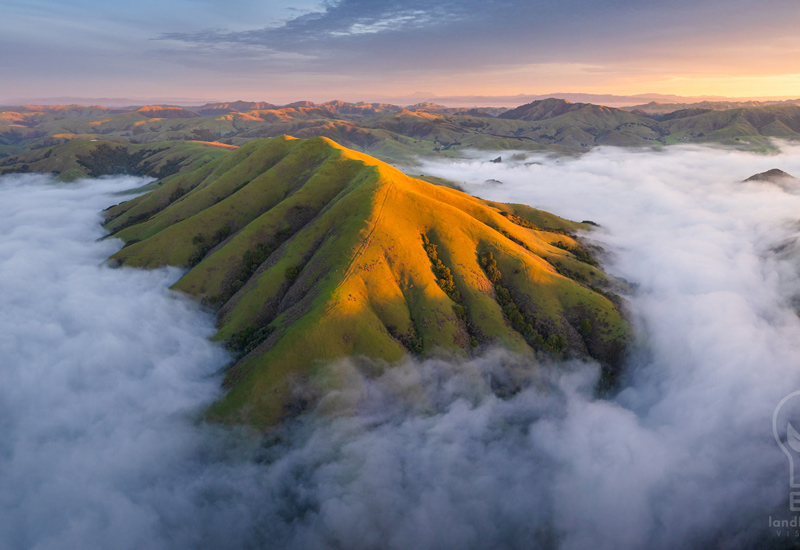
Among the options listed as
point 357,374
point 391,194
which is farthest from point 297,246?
point 357,374

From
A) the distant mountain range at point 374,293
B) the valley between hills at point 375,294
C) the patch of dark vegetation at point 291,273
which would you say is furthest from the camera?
the patch of dark vegetation at point 291,273

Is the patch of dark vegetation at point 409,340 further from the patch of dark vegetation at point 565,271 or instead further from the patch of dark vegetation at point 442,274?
the patch of dark vegetation at point 565,271

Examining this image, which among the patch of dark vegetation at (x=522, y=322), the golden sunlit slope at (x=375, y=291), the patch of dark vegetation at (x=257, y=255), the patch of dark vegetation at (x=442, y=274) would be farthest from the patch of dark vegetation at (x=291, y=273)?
the patch of dark vegetation at (x=522, y=322)

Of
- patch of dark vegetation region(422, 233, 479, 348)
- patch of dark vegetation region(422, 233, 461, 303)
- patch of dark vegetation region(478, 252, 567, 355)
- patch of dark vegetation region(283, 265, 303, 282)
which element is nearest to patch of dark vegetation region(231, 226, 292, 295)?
patch of dark vegetation region(283, 265, 303, 282)

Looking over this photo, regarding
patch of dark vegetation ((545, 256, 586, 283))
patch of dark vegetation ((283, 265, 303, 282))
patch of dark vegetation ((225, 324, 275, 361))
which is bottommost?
patch of dark vegetation ((225, 324, 275, 361))

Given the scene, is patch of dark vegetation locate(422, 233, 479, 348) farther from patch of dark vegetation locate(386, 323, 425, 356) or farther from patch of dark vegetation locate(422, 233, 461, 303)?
patch of dark vegetation locate(386, 323, 425, 356)

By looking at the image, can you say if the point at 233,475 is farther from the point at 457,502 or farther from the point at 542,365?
the point at 542,365
